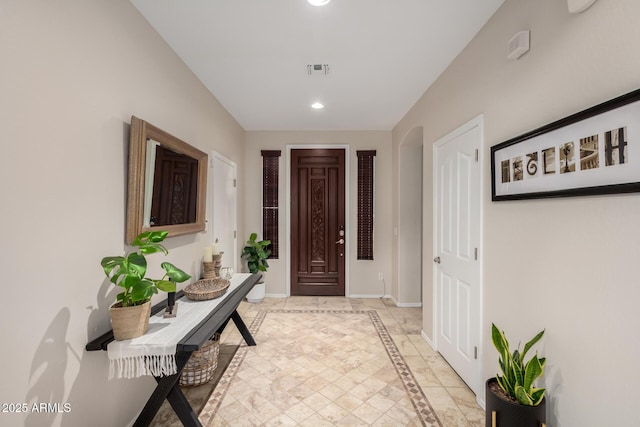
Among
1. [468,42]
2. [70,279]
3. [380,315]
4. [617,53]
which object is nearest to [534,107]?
[617,53]

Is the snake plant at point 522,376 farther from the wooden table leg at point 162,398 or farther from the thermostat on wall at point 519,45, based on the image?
the wooden table leg at point 162,398

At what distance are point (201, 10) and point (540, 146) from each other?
212 centimetres

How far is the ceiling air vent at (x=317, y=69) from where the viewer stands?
7.97 ft

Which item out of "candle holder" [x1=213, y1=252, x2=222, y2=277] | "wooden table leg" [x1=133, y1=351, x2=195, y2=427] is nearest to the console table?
"wooden table leg" [x1=133, y1=351, x2=195, y2=427]

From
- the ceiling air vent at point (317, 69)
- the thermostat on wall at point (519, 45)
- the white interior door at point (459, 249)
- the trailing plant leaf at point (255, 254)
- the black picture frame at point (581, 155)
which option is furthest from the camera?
the trailing plant leaf at point (255, 254)

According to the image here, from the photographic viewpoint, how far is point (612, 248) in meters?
1.09

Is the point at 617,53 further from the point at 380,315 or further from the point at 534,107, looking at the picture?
the point at 380,315

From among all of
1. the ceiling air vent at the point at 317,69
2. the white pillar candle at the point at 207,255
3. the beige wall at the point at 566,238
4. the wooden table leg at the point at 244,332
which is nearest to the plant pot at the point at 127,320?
the white pillar candle at the point at 207,255

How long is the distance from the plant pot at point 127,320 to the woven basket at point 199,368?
0.84 meters

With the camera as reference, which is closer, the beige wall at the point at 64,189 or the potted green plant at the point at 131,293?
the beige wall at the point at 64,189

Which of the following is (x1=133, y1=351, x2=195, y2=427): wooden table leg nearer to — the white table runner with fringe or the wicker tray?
the white table runner with fringe

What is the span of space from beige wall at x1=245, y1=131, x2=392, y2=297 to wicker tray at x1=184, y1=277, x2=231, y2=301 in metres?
2.13

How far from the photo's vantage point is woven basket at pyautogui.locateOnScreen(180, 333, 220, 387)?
214 centimetres

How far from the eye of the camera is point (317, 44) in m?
2.13
